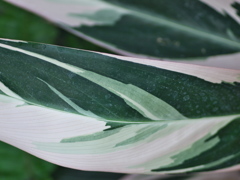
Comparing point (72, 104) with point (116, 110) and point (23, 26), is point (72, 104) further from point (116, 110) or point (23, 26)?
point (23, 26)

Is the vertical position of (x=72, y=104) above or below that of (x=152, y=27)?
below

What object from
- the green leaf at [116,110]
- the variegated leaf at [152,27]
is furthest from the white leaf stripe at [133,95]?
the variegated leaf at [152,27]

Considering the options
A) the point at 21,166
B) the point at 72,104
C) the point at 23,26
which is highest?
the point at 23,26

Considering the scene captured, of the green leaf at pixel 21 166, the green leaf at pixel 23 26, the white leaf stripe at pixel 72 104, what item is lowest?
the green leaf at pixel 21 166

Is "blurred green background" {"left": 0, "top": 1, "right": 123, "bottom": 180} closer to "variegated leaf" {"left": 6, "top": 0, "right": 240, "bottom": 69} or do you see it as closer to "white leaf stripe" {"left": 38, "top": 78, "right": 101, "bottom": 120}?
"variegated leaf" {"left": 6, "top": 0, "right": 240, "bottom": 69}

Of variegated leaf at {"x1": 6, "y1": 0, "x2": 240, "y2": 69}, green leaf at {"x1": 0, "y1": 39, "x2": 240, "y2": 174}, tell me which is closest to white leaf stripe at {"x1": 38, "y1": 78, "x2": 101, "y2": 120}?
green leaf at {"x1": 0, "y1": 39, "x2": 240, "y2": 174}

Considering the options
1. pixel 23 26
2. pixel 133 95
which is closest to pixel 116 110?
pixel 133 95

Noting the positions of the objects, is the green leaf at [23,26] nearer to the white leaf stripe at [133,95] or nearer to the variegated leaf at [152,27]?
the variegated leaf at [152,27]
